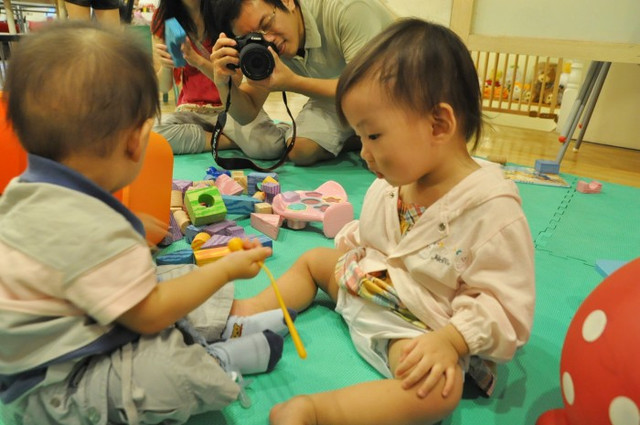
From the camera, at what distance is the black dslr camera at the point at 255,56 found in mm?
1257

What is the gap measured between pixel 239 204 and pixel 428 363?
734 mm

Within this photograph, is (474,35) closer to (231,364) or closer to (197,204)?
(197,204)

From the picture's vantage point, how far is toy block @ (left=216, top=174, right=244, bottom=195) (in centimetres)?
126

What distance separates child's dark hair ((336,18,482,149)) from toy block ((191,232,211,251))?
470 millimetres

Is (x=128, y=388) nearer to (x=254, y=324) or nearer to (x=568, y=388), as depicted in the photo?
(x=254, y=324)

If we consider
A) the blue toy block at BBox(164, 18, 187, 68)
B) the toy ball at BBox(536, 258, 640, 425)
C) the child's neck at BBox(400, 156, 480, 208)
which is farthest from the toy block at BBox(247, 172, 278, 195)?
the toy ball at BBox(536, 258, 640, 425)

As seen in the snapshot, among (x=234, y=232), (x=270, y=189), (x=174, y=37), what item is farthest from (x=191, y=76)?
(x=234, y=232)

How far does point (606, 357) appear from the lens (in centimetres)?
44

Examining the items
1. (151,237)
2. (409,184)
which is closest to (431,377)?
(409,184)

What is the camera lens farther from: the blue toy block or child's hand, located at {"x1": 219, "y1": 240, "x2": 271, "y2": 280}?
child's hand, located at {"x1": 219, "y1": 240, "x2": 271, "y2": 280}

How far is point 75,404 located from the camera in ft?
1.58

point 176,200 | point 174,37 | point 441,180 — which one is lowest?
point 176,200

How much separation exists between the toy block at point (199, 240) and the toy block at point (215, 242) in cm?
1

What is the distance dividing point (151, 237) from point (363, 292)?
18.9 inches
